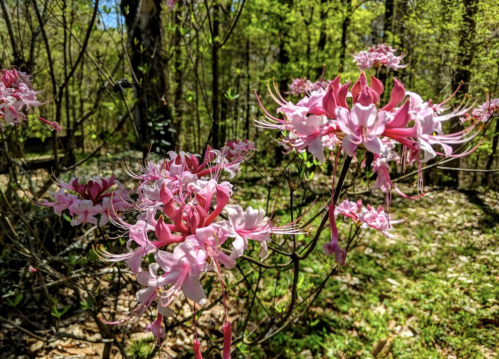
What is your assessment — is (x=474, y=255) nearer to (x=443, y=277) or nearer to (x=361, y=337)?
(x=443, y=277)

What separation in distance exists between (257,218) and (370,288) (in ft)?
12.4

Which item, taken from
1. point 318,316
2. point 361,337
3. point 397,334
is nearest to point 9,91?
point 318,316

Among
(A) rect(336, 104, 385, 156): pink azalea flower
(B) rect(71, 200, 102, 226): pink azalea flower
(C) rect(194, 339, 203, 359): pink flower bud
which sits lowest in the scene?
(C) rect(194, 339, 203, 359): pink flower bud

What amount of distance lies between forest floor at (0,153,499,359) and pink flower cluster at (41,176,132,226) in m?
0.83

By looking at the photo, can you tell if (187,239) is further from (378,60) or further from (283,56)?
(283,56)

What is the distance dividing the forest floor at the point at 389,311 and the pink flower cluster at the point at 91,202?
0.83 meters

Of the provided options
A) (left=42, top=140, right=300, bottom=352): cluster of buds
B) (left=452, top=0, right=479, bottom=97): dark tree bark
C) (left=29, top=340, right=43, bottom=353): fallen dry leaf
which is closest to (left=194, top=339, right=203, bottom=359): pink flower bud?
(left=42, top=140, right=300, bottom=352): cluster of buds

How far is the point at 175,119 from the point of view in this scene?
3.49 m

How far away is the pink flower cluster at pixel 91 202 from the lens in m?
1.34

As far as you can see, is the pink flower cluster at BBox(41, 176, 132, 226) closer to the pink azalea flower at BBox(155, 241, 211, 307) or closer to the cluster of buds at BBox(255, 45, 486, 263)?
the pink azalea flower at BBox(155, 241, 211, 307)

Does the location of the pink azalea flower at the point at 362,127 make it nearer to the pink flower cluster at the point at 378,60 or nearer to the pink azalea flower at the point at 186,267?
the pink azalea flower at the point at 186,267

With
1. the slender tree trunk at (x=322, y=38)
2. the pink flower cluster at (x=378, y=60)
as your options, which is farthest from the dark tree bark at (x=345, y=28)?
the pink flower cluster at (x=378, y=60)

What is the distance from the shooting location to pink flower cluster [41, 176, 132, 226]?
4.38ft

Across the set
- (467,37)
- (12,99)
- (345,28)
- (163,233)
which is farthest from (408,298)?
(345,28)
